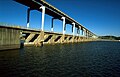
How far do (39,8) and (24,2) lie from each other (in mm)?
10242

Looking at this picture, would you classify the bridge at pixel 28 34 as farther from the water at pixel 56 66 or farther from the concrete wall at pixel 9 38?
the water at pixel 56 66

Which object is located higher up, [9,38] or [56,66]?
[9,38]

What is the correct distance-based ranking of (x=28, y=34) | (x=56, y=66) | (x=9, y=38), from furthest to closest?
(x=28, y=34) → (x=9, y=38) → (x=56, y=66)

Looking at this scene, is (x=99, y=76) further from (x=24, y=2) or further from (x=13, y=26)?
(x=24, y=2)

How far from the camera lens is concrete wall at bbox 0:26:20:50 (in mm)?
39438

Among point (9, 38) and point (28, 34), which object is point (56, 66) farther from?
point (28, 34)

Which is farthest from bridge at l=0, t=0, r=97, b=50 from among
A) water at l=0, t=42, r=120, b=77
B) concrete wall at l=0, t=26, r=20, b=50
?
water at l=0, t=42, r=120, b=77

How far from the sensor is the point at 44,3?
71750mm

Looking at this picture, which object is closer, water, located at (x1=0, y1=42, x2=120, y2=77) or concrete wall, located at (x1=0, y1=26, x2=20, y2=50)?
water, located at (x1=0, y1=42, x2=120, y2=77)

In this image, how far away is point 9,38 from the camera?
139 feet

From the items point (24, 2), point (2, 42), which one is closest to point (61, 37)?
point (24, 2)

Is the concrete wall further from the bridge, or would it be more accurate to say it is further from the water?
→ the water

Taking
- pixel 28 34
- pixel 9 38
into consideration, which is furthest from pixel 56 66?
pixel 28 34

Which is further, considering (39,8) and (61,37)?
(61,37)
